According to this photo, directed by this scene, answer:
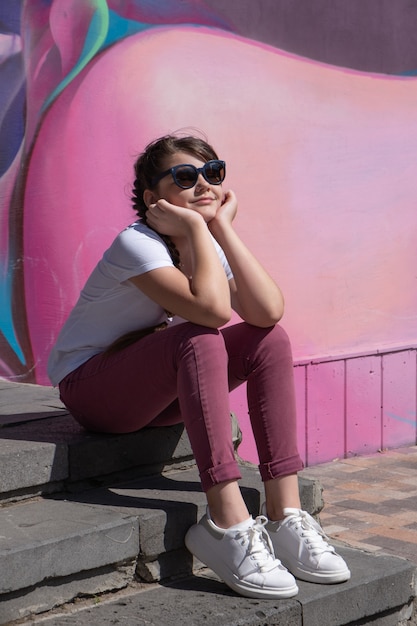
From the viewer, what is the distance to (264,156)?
459 cm

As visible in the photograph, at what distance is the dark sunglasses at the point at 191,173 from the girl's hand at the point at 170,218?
0.07 meters

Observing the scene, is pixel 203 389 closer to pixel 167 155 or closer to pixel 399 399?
pixel 167 155

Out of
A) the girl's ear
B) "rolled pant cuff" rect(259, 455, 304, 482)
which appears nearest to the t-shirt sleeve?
the girl's ear

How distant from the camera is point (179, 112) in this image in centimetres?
430

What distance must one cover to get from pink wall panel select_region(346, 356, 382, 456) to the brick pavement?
0.07 metres

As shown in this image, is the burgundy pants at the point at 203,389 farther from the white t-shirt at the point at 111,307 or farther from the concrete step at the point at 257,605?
the concrete step at the point at 257,605

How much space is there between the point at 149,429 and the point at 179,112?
6.19 feet

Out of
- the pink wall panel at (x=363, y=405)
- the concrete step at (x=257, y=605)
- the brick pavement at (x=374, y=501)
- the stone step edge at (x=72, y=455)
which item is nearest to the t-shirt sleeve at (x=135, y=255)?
the stone step edge at (x=72, y=455)

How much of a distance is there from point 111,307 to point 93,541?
686 millimetres

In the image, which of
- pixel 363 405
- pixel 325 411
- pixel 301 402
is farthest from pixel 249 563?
pixel 363 405

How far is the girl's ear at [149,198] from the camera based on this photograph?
9.18ft

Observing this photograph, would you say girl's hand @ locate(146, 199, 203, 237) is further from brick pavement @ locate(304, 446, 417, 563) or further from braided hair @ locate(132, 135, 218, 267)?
brick pavement @ locate(304, 446, 417, 563)

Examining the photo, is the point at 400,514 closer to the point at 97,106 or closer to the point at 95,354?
the point at 95,354

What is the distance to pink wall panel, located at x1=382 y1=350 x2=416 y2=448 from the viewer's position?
514 centimetres
